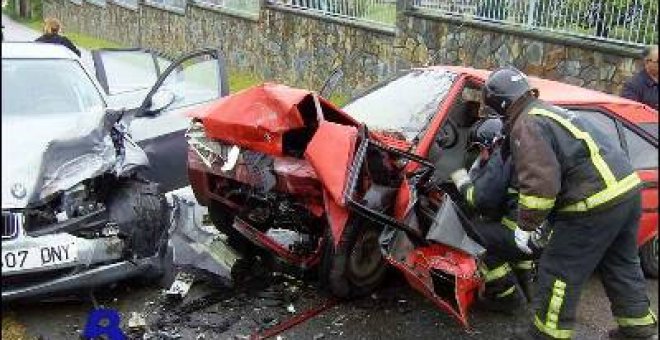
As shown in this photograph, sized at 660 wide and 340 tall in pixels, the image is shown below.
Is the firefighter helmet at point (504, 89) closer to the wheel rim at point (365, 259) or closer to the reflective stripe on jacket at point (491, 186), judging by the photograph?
the reflective stripe on jacket at point (491, 186)

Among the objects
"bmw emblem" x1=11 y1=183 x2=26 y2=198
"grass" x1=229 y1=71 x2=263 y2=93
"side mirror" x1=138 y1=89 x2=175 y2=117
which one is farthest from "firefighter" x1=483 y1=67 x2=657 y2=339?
"grass" x1=229 y1=71 x2=263 y2=93

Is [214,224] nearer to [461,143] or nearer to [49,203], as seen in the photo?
[49,203]

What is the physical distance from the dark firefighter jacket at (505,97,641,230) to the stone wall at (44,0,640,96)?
4.73 metres

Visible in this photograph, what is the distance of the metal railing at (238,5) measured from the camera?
13617 mm

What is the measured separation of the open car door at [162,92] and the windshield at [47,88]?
337mm

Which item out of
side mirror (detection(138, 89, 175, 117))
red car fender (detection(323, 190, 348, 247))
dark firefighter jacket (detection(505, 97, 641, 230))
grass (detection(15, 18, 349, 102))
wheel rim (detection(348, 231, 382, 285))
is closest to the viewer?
dark firefighter jacket (detection(505, 97, 641, 230))

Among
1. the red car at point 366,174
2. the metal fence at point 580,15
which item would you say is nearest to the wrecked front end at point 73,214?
the red car at point 366,174

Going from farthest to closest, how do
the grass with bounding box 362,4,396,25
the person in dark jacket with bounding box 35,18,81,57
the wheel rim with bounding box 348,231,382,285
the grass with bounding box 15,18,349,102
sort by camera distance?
the grass with bounding box 362,4,396,25 < the grass with bounding box 15,18,349,102 < the person in dark jacket with bounding box 35,18,81,57 < the wheel rim with bounding box 348,231,382,285

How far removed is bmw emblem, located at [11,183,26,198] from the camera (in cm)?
415

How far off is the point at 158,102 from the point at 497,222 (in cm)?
290

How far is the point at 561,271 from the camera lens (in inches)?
145

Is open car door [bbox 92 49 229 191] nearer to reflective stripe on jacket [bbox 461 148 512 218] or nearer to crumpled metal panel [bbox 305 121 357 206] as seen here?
crumpled metal panel [bbox 305 121 357 206]

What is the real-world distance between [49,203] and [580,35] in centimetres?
632

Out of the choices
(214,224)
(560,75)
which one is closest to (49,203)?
(214,224)
